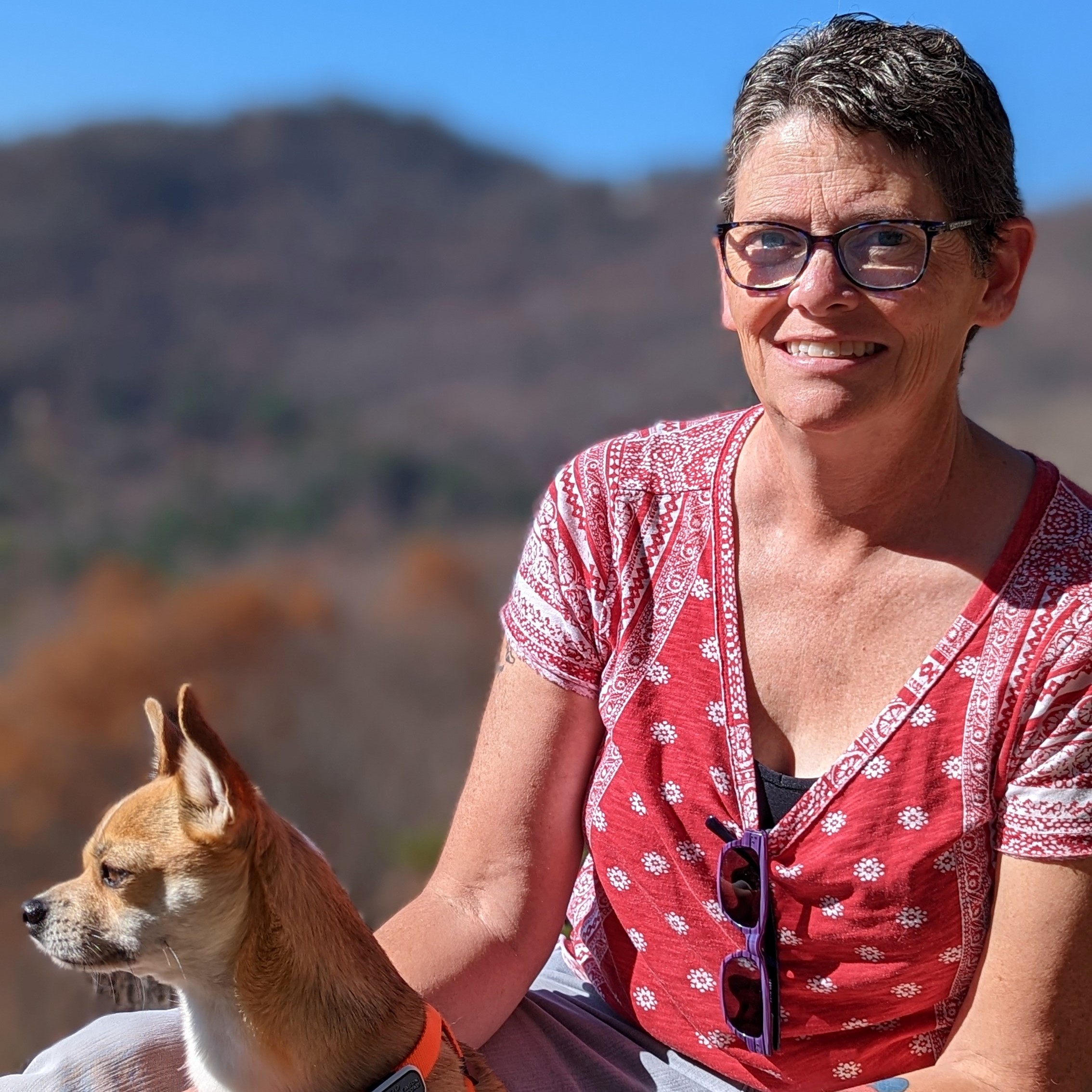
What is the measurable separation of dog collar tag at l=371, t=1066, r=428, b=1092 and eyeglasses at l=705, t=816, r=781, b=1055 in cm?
56

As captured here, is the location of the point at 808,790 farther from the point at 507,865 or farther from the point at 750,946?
the point at 507,865

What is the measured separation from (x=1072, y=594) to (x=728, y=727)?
2.01 ft

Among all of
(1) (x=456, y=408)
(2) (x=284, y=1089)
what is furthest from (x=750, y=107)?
(1) (x=456, y=408)

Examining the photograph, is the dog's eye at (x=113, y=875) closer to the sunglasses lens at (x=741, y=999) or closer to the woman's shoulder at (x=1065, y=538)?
the sunglasses lens at (x=741, y=999)

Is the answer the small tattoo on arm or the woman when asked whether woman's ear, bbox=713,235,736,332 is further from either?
the small tattoo on arm

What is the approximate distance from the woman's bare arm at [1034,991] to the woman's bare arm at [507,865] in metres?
0.77

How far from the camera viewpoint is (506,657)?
2611mm

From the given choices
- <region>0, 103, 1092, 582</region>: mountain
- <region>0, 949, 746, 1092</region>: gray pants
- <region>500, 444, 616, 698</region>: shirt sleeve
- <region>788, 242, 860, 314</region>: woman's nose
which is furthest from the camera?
<region>0, 103, 1092, 582</region>: mountain

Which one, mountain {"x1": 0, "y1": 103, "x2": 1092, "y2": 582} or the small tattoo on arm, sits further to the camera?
mountain {"x1": 0, "y1": 103, "x2": 1092, "y2": 582}

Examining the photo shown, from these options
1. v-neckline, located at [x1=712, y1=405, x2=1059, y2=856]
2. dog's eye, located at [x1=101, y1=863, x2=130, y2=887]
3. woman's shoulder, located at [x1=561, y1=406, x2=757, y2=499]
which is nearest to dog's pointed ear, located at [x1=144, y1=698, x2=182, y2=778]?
dog's eye, located at [x1=101, y1=863, x2=130, y2=887]

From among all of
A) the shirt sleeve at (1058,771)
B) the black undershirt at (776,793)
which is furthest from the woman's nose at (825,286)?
the black undershirt at (776,793)

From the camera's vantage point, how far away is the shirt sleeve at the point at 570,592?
2494mm

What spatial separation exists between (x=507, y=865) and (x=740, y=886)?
0.48 m

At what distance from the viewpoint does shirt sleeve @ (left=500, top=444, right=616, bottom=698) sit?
249 cm
